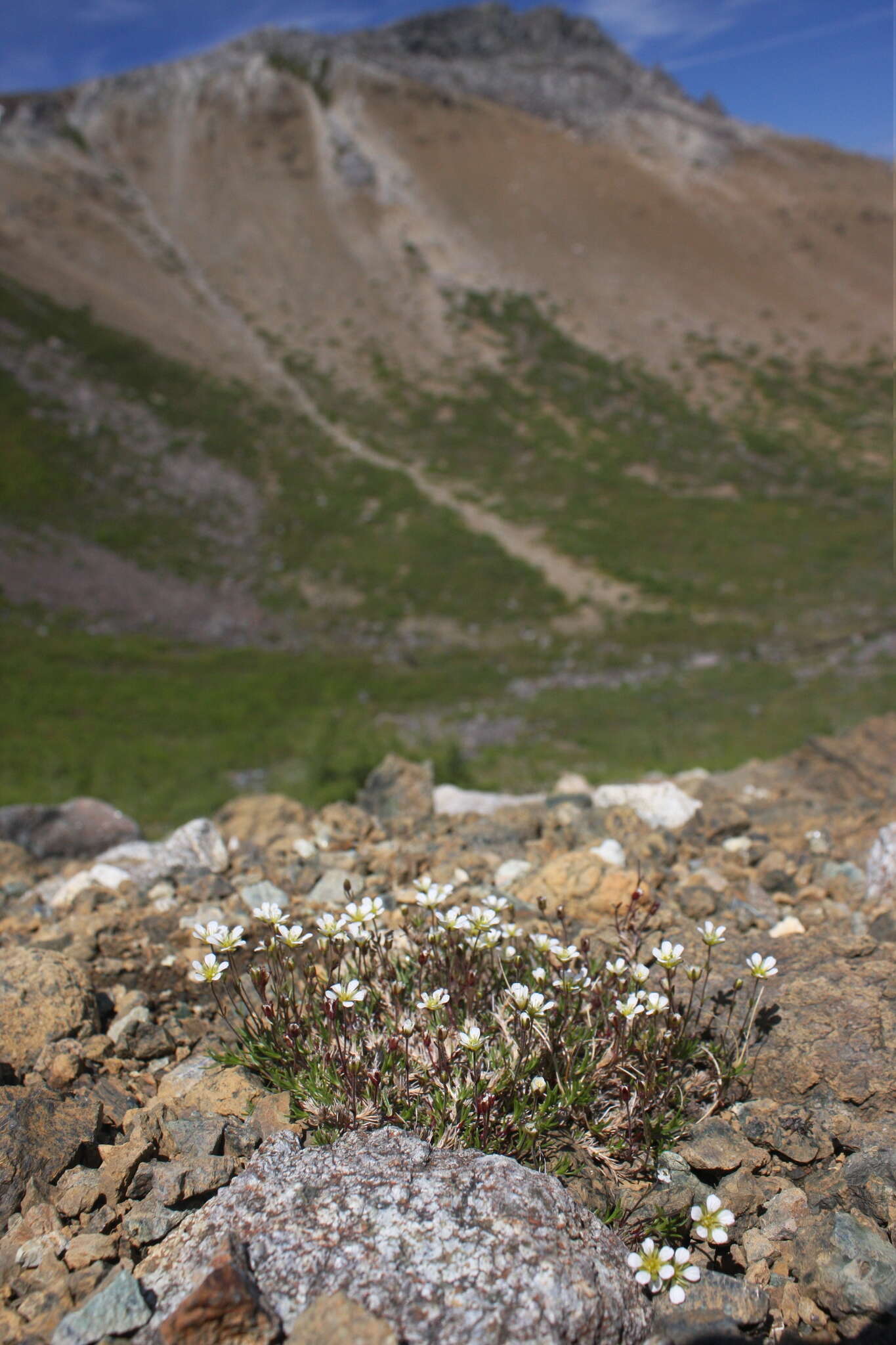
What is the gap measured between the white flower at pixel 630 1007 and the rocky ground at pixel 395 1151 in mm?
686

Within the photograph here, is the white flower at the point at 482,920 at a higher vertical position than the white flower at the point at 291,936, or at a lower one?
higher

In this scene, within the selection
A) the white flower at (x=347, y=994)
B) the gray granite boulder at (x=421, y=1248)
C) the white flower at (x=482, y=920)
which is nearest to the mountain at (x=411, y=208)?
the white flower at (x=482, y=920)

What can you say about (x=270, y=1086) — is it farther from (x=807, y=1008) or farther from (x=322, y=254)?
(x=322, y=254)

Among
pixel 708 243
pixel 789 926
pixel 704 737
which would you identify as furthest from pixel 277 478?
pixel 708 243

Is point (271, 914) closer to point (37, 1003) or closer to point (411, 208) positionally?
point (37, 1003)

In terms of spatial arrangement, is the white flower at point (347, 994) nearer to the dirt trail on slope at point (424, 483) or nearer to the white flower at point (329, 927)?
the white flower at point (329, 927)

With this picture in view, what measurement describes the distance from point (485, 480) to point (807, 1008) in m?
31.1

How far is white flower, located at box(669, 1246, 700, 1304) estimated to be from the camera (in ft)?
9.52

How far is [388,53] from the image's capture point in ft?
227

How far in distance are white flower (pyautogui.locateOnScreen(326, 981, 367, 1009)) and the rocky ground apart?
56 centimetres

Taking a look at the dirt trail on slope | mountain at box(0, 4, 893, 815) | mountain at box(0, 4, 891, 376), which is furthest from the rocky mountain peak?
the dirt trail on slope

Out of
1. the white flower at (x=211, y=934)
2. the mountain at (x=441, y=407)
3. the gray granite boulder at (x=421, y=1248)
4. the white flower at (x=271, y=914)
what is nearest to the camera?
the gray granite boulder at (x=421, y=1248)

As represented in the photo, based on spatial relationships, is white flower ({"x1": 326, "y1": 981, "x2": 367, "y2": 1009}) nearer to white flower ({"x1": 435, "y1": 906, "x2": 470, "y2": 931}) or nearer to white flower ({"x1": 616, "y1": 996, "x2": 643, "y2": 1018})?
white flower ({"x1": 435, "y1": 906, "x2": 470, "y2": 931})

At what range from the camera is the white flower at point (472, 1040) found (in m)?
3.58
